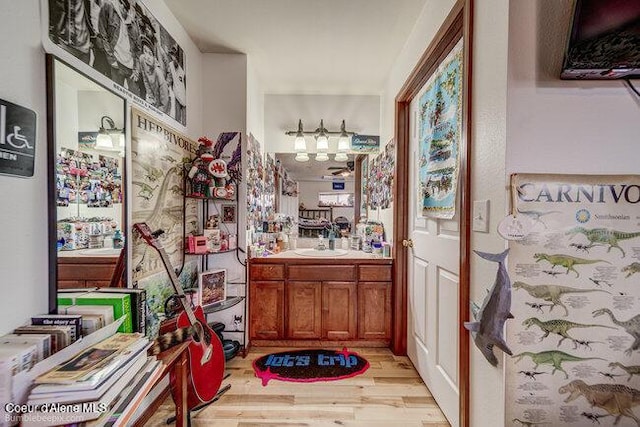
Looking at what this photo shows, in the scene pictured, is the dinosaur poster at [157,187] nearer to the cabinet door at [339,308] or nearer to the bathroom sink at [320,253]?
the bathroom sink at [320,253]

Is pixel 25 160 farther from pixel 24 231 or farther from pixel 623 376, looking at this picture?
pixel 623 376

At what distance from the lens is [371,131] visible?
3.15 meters

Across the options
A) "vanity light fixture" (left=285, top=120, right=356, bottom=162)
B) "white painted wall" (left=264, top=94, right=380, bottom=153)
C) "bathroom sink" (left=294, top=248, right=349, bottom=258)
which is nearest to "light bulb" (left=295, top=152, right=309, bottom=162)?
"vanity light fixture" (left=285, top=120, right=356, bottom=162)

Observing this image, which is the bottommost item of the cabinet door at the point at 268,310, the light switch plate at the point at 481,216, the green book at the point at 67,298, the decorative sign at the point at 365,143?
the cabinet door at the point at 268,310

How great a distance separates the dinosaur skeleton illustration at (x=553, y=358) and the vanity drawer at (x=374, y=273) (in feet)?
5.13

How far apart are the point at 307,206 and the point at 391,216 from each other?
3.31 ft

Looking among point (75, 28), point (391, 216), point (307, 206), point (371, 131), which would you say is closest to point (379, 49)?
point (371, 131)

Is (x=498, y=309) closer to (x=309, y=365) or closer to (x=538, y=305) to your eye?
(x=538, y=305)

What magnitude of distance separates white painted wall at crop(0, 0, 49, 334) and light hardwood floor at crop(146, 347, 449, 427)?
1.23 m

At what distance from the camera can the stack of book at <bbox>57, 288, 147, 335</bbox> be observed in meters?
1.06

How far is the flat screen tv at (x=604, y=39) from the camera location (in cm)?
85

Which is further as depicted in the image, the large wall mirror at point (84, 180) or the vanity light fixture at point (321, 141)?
the vanity light fixture at point (321, 141)

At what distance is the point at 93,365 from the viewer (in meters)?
0.87

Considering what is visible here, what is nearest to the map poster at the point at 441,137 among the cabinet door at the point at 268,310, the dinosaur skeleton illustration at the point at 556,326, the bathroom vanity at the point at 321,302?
the dinosaur skeleton illustration at the point at 556,326
